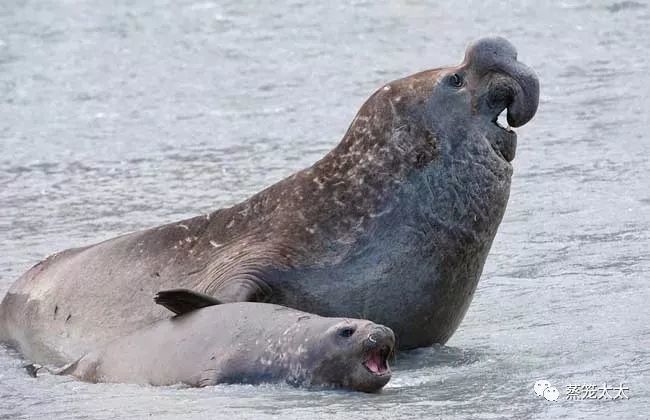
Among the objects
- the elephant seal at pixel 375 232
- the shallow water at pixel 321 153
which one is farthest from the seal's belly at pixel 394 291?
the shallow water at pixel 321 153

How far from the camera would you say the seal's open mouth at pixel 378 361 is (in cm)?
609

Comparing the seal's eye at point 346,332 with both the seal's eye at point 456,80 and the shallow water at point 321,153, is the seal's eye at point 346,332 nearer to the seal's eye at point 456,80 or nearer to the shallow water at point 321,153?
the shallow water at point 321,153

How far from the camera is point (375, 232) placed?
7.18 metres

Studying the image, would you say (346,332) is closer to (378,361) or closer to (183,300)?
(378,361)

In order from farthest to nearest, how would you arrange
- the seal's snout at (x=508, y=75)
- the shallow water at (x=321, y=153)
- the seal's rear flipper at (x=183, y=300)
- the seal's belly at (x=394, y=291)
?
the seal's snout at (x=508, y=75), the seal's belly at (x=394, y=291), the seal's rear flipper at (x=183, y=300), the shallow water at (x=321, y=153)

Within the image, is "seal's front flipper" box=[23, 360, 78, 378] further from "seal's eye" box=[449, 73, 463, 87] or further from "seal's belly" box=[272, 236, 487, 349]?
"seal's eye" box=[449, 73, 463, 87]

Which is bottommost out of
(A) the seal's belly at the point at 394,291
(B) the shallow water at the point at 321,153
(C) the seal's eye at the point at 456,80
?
(B) the shallow water at the point at 321,153

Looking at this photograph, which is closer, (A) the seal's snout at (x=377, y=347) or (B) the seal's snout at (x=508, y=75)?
(A) the seal's snout at (x=377, y=347)

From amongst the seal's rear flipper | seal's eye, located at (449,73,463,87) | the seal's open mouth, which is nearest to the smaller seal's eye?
the seal's open mouth

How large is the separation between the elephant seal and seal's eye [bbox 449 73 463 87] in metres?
0.02

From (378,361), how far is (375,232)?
1.12 metres

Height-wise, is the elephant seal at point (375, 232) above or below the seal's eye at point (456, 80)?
below

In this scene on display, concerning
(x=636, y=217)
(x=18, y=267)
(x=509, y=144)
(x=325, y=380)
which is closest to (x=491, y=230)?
(x=509, y=144)

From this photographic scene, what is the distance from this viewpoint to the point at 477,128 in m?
7.43
